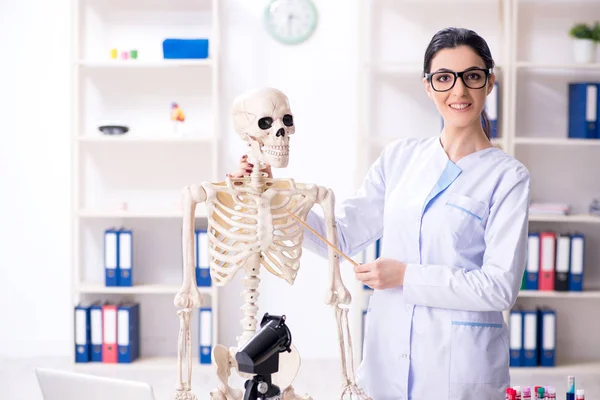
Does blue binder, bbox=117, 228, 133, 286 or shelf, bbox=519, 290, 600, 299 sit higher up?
blue binder, bbox=117, 228, 133, 286

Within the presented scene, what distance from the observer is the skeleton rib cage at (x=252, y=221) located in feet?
5.74

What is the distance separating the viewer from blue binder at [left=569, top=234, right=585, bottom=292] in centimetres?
382

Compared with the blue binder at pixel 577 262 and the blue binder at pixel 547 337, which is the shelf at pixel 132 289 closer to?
the blue binder at pixel 547 337

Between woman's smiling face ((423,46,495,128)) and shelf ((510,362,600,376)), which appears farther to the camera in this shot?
shelf ((510,362,600,376))

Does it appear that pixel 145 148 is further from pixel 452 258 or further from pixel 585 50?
pixel 452 258

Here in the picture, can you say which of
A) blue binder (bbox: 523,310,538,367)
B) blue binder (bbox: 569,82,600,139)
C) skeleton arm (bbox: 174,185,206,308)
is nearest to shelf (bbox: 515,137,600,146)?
blue binder (bbox: 569,82,600,139)

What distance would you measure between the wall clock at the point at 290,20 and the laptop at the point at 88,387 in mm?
2874

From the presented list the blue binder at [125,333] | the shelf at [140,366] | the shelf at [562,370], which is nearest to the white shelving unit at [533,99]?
the shelf at [562,370]

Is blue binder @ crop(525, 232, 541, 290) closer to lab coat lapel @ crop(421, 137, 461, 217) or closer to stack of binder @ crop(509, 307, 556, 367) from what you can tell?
stack of binder @ crop(509, 307, 556, 367)

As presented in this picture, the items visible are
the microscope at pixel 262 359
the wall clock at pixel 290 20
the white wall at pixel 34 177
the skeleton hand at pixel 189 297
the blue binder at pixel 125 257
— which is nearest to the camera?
the microscope at pixel 262 359

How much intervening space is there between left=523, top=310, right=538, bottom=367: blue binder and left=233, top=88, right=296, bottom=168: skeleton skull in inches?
96.2

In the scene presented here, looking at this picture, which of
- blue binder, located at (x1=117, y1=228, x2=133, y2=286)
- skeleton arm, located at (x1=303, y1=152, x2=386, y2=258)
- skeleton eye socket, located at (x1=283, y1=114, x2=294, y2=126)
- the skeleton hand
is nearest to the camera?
the skeleton hand

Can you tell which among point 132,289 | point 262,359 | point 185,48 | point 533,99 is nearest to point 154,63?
point 185,48

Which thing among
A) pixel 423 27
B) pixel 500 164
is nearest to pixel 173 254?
pixel 423 27
